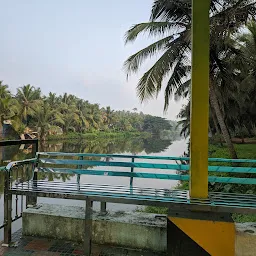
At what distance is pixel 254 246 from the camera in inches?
98.7

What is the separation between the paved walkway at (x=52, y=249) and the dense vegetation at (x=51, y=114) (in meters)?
20.9

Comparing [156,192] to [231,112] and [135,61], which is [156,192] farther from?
[231,112]

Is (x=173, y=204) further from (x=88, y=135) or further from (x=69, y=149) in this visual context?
(x=88, y=135)

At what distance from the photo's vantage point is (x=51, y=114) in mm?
30953

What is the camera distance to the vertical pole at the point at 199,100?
2.51 metres

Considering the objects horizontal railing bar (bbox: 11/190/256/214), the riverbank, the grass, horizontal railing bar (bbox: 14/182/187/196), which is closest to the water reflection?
horizontal railing bar (bbox: 14/182/187/196)

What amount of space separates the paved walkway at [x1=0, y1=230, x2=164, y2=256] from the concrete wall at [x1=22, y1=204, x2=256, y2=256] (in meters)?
0.09

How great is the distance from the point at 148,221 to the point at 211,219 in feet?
2.86

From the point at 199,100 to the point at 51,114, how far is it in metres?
30.2

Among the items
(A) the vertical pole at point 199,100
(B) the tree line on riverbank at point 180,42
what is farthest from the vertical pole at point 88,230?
(B) the tree line on riverbank at point 180,42

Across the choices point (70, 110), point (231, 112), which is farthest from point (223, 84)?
point (70, 110)

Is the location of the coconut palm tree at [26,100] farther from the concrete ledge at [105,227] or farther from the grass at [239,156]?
the concrete ledge at [105,227]

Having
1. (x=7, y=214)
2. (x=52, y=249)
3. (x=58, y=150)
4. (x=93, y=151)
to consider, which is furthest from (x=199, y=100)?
(x=58, y=150)

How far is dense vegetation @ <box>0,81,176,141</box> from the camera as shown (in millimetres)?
24188
